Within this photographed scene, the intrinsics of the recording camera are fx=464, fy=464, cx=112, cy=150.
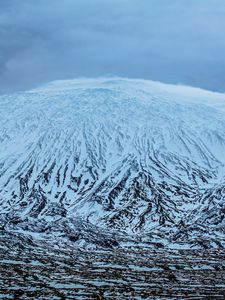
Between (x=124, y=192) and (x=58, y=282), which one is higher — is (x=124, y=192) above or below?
above

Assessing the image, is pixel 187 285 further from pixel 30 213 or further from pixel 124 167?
pixel 124 167

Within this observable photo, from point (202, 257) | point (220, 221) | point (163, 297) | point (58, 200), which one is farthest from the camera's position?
point (58, 200)

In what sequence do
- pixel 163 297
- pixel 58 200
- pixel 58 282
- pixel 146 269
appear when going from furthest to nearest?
pixel 58 200 → pixel 146 269 → pixel 58 282 → pixel 163 297

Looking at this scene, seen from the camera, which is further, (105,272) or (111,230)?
(111,230)

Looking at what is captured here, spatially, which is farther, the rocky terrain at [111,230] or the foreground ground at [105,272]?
the rocky terrain at [111,230]

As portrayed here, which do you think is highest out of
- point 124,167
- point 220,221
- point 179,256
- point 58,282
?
point 124,167

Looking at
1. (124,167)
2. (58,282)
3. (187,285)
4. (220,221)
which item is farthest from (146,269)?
(124,167)

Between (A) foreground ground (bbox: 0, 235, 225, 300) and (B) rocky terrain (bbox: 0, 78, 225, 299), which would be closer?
(A) foreground ground (bbox: 0, 235, 225, 300)

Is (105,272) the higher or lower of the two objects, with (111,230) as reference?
lower
